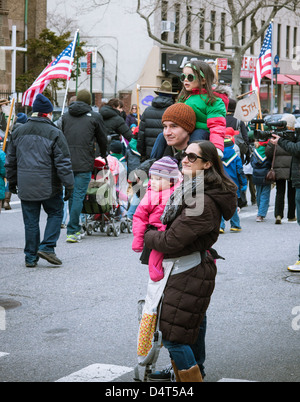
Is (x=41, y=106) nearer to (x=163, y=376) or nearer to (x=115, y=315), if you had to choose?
(x=115, y=315)

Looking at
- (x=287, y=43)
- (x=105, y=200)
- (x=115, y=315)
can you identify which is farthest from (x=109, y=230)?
(x=287, y=43)

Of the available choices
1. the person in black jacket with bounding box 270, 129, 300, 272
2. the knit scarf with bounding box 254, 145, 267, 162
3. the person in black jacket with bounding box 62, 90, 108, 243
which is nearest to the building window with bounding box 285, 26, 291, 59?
the knit scarf with bounding box 254, 145, 267, 162

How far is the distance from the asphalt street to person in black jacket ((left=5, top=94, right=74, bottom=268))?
1.20 ft

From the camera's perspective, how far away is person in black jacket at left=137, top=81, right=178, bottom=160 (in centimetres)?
1230

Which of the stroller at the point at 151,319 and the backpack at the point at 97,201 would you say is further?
the backpack at the point at 97,201

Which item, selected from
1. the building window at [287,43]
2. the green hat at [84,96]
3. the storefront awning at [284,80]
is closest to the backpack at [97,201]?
the green hat at [84,96]

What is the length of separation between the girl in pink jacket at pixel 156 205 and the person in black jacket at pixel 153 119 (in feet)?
22.6

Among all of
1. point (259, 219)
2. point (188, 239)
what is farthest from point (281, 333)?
point (259, 219)

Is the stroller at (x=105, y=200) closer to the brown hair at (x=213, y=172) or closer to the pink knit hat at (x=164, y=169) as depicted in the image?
the pink knit hat at (x=164, y=169)

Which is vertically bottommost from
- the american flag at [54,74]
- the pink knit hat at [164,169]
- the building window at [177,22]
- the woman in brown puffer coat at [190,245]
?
the woman in brown puffer coat at [190,245]

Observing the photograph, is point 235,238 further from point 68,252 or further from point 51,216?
point 51,216

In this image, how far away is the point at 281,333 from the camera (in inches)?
→ 269

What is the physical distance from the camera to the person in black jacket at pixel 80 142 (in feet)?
38.8
